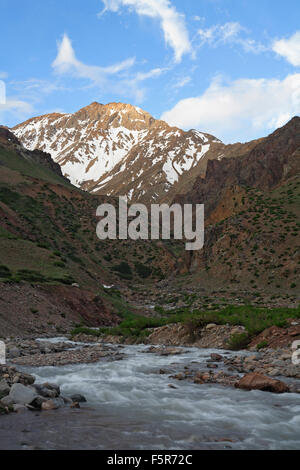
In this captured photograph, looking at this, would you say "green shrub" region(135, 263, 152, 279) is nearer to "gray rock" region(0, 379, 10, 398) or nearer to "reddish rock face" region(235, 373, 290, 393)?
"reddish rock face" region(235, 373, 290, 393)

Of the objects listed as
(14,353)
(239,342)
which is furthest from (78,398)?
(239,342)

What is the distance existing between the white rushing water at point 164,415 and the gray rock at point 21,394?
95 centimetres

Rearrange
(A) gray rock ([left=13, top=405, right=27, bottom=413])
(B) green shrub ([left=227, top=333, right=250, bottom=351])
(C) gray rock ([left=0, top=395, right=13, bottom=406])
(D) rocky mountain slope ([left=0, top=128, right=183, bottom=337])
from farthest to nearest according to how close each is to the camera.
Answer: (D) rocky mountain slope ([left=0, top=128, right=183, bottom=337]) < (B) green shrub ([left=227, top=333, right=250, bottom=351]) < (C) gray rock ([left=0, top=395, right=13, bottom=406]) < (A) gray rock ([left=13, top=405, right=27, bottom=413])

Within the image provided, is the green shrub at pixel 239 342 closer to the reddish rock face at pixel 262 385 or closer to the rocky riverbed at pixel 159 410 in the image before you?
the rocky riverbed at pixel 159 410

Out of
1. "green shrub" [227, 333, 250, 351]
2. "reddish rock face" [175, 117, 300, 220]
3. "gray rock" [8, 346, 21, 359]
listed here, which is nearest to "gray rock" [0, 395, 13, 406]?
"gray rock" [8, 346, 21, 359]

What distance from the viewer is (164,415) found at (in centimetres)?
960

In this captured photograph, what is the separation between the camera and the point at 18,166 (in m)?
91.2

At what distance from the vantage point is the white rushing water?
7785mm

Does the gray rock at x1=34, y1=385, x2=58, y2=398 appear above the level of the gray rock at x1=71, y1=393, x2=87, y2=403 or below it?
above

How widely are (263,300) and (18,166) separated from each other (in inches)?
2632

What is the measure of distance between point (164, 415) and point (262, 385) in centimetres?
364

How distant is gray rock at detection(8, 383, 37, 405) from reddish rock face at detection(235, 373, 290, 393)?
227 inches

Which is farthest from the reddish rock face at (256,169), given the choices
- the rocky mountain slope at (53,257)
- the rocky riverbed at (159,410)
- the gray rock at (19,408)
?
the gray rock at (19,408)
